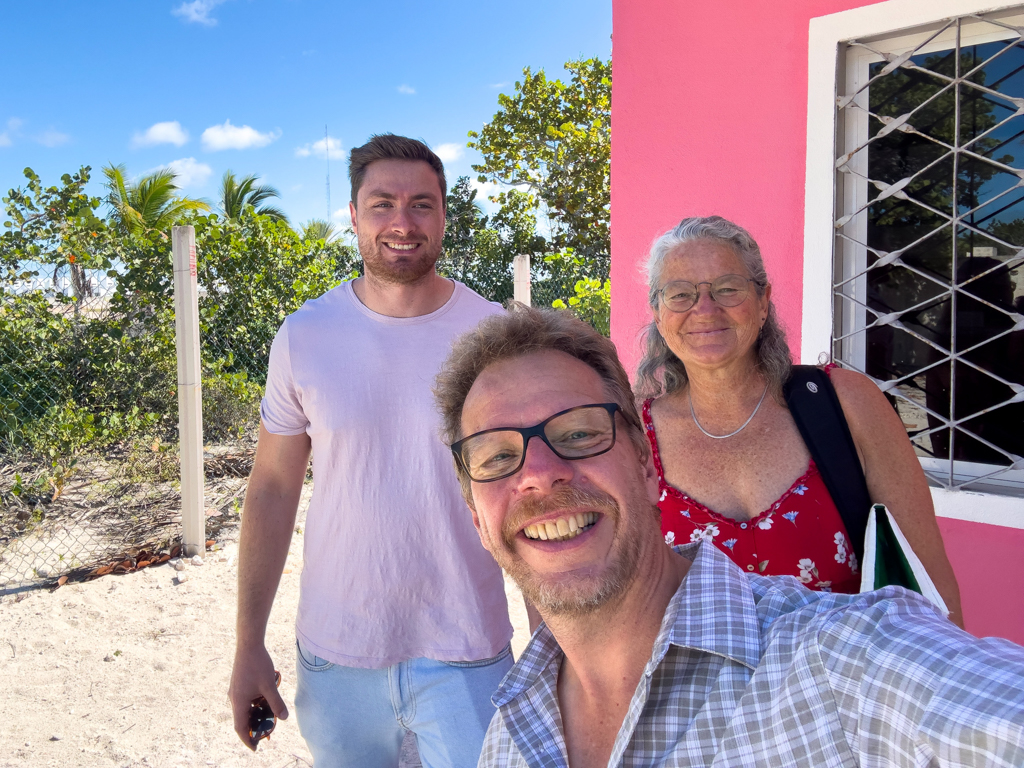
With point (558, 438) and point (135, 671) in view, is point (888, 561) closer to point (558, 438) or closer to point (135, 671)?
point (558, 438)

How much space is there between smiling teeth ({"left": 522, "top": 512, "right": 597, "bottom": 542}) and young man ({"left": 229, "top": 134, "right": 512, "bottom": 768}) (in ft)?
2.02

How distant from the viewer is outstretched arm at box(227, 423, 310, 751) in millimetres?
1859

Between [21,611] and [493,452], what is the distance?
3.95 meters

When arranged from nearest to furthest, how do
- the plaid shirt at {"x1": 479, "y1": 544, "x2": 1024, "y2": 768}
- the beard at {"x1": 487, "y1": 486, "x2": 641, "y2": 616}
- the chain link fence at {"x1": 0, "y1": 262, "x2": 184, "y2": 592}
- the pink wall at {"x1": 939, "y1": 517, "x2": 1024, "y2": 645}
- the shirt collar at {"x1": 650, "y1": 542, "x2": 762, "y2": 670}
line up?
the plaid shirt at {"x1": 479, "y1": 544, "x2": 1024, "y2": 768}, the shirt collar at {"x1": 650, "y1": 542, "x2": 762, "y2": 670}, the beard at {"x1": 487, "y1": 486, "x2": 641, "y2": 616}, the pink wall at {"x1": 939, "y1": 517, "x2": 1024, "y2": 645}, the chain link fence at {"x1": 0, "y1": 262, "x2": 184, "y2": 592}

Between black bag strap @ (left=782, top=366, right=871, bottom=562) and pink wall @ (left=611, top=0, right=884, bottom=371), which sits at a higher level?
pink wall @ (left=611, top=0, right=884, bottom=371)

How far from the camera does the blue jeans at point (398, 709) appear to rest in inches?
68.5

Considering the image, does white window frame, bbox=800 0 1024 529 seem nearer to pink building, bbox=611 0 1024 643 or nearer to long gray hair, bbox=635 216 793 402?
pink building, bbox=611 0 1024 643

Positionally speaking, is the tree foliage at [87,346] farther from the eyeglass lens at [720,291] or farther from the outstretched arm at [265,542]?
the eyeglass lens at [720,291]

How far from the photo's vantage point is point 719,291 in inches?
73.9

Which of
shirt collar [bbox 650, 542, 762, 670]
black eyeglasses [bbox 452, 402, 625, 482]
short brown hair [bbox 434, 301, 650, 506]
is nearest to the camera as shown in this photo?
shirt collar [bbox 650, 542, 762, 670]

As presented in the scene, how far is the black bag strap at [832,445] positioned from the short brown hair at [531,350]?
22.4 inches

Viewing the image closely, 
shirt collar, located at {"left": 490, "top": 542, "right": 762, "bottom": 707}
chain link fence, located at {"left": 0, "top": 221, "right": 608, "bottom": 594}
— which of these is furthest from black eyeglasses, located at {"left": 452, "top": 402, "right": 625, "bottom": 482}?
chain link fence, located at {"left": 0, "top": 221, "right": 608, "bottom": 594}

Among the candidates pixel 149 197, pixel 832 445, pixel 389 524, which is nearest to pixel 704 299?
pixel 832 445

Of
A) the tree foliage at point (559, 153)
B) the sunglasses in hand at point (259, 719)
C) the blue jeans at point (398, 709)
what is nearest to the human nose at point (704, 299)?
the blue jeans at point (398, 709)
